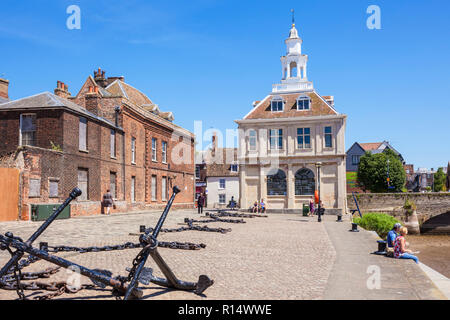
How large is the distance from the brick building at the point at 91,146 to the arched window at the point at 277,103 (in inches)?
388

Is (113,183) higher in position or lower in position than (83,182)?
lower

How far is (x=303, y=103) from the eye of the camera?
3853 centimetres

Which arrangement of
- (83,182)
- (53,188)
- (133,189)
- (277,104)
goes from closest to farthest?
(53,188)
(83,182)
(133,189)
(277,104)

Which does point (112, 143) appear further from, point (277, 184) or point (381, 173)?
point (381, 173)

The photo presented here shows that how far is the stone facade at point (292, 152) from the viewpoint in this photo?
36.3 m

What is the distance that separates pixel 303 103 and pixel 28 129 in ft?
80.2

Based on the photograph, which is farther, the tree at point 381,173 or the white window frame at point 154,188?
the tree at point 381,173

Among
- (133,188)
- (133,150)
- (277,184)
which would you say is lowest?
(133,188)

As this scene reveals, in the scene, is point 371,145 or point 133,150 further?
point 371,145

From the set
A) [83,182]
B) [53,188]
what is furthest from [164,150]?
[53,188]

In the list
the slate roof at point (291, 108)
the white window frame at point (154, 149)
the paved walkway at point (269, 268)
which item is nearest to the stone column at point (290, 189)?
the slate roof at point (291, 108)

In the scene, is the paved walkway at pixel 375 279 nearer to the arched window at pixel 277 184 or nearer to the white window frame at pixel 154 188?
the white window frame at pixel 154 188

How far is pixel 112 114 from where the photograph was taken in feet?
98.1

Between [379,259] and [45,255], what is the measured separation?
7.78m
